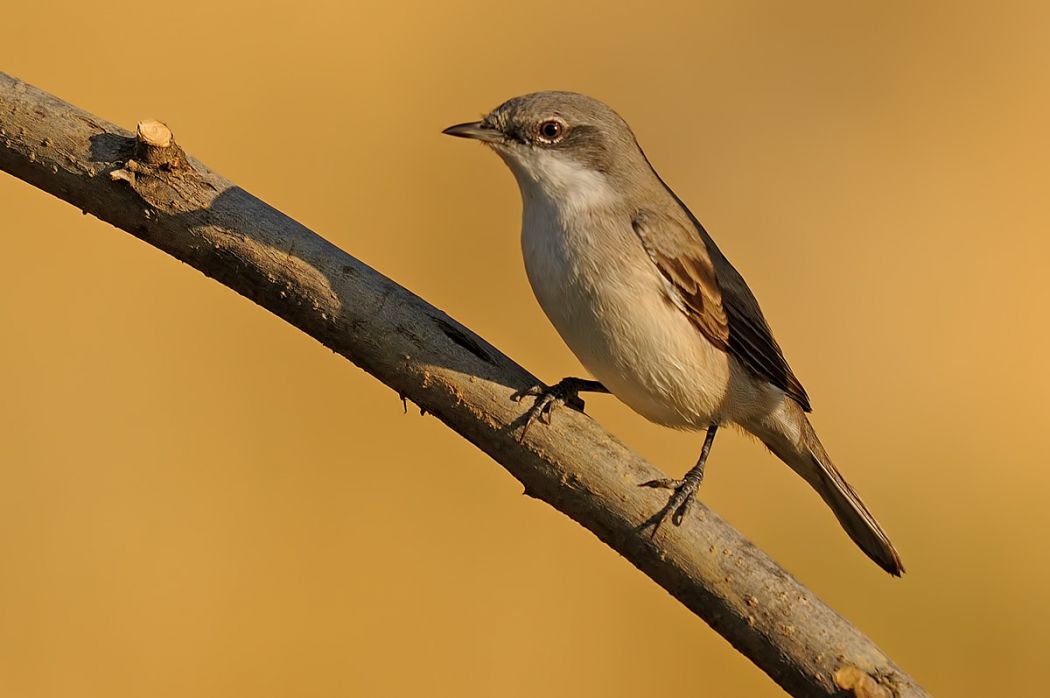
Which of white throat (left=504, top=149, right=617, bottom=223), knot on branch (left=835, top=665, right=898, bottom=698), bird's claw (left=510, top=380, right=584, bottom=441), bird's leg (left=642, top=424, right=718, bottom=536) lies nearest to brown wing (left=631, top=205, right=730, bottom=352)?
white throat (left=504, top=149, right=617, bottom=223)

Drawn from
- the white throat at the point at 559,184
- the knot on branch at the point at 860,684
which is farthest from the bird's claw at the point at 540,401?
the knot on branch at the point at 860,684

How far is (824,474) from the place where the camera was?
4.98m

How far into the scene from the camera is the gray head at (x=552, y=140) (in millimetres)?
4656

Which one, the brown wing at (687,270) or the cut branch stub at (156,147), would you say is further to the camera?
the brown wing at (687,270)

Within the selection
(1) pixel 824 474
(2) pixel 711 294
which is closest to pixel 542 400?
(2) pixel 711 294

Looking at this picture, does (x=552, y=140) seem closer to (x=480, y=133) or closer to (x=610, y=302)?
(x=480, y=133)

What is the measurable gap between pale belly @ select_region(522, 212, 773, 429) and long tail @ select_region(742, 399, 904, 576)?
45 cm

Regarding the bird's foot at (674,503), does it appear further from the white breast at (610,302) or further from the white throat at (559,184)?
the white throat at (559,184)

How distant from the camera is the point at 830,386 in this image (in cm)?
933

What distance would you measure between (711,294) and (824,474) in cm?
95

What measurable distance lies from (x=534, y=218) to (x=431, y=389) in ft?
3.75

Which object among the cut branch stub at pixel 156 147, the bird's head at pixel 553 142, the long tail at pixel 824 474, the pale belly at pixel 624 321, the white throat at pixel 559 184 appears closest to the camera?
the cut branch stub at pixel 156 147

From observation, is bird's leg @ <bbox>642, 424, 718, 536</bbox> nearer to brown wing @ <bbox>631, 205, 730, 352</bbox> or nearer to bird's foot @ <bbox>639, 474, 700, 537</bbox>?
bird's foot @ <bbox>639, 474, 700, 537</bbox>

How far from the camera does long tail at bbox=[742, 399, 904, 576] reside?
15.8 ft
